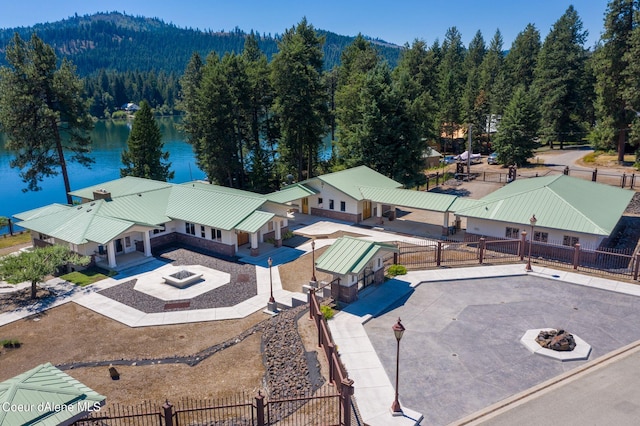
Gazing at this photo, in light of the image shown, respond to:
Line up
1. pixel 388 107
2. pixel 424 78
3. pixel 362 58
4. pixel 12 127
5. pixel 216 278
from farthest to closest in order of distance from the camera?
pixel 424 78 < pixel 362 58 < pixel 388 107 < pixel 12 127 < pixel 216 278

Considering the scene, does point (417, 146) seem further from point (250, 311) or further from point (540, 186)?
point (250, 311)

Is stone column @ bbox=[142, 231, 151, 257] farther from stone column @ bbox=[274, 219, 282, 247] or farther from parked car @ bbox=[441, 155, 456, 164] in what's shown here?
parked car @ bbox=[441, 155, 456, 164]

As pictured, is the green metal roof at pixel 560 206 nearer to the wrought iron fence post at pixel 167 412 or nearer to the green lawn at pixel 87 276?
the wrought iron fence post at pixel 167 412

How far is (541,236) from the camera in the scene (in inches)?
1075

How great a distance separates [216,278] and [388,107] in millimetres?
25323

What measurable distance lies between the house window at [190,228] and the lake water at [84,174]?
2449 centimetres

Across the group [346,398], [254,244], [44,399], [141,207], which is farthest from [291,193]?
[44,399]

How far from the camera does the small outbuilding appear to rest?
19.4 meters

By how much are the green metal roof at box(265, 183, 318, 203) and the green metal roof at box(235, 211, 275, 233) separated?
2624 millimetres

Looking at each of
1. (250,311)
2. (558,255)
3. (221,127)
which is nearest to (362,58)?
(221,127)

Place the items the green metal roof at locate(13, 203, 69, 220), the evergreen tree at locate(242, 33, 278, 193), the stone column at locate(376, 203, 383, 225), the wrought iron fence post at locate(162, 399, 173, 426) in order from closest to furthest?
the wrought iron fence post at locate(162, 399, 173, 426), the green metal roof at locate(13, 203, 69, 220), the stone column at locate(376, 203, 383, 225), the evergreen tree at locate(242, 33, 278, 193)

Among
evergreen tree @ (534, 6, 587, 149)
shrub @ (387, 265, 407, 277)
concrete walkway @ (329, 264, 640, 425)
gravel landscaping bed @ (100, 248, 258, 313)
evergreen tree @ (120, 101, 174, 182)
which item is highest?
evergreen tree @ (534, 6, 587, 149)

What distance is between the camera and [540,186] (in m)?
30.6

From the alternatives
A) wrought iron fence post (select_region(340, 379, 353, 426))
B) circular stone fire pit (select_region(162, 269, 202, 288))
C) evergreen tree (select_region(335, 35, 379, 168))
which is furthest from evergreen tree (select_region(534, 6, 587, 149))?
wrought iron fence post (select_region(340, 379, 353, 426))
